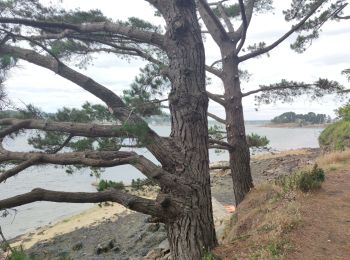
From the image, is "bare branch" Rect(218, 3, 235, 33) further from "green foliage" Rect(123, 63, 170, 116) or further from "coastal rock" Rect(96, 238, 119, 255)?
"coastal rock" Rect(96, 238, 119, 255)

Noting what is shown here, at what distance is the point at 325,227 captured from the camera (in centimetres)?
673

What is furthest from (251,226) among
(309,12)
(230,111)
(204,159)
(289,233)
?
(309,12)

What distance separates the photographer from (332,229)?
264 inches

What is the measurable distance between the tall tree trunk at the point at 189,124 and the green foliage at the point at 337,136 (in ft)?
51.4

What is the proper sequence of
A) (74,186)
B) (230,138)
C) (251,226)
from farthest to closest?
(74,186), (230,138), (251,226)

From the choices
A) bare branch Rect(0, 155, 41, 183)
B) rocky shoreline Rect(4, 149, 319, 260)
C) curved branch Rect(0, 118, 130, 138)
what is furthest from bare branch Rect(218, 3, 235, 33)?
bare branch Rect(0, 155, 41, 183)

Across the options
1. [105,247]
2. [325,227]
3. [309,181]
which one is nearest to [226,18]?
[309,181]

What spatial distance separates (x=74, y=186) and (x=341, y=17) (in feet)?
76.9

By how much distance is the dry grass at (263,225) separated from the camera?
571 centimetres

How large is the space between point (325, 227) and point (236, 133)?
3.67 m

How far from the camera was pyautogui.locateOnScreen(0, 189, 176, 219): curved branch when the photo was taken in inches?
185

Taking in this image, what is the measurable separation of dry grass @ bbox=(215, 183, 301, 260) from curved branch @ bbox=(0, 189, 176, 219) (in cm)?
123

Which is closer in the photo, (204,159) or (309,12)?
(204,159)

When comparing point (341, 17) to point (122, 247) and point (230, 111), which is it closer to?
point (230, 111)
